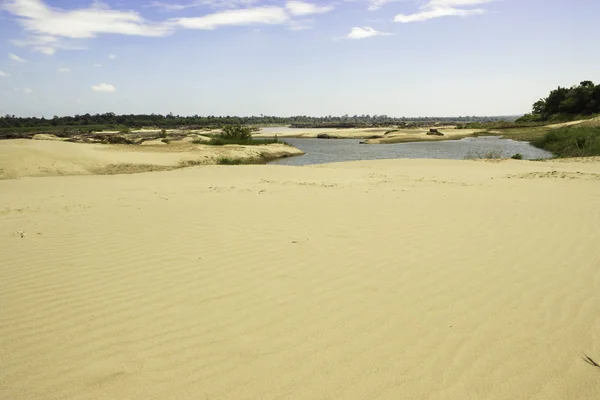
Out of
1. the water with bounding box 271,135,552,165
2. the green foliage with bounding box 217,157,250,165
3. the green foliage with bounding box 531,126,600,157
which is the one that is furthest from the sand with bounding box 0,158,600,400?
the water with bounding box 271,135,552,165

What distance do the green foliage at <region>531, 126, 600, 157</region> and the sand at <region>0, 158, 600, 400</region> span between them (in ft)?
61.0

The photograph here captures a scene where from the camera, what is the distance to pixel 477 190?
10312 millimetres

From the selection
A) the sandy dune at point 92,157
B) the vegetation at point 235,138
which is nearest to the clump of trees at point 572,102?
the vegetation at point 235,138

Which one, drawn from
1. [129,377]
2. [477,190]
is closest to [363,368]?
[129,377]

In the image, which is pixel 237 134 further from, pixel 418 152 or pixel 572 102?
pixel 572 102

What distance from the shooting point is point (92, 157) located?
2122 cm

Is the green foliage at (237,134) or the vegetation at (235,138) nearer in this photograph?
the vegetation at (235,138)

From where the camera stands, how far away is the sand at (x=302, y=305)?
261cm

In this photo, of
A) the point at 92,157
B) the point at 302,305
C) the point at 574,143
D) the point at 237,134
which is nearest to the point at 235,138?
the point at 237,134

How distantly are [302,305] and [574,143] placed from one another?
2747 centimetres

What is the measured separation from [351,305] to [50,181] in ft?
48.7

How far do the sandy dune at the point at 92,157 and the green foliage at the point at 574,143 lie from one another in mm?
19687

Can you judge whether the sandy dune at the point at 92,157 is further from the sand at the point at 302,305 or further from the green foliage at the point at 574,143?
the green foliage at the point at 574,143

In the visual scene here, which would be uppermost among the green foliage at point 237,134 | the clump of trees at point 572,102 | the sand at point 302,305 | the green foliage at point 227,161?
the clump of trees at point 572,102
